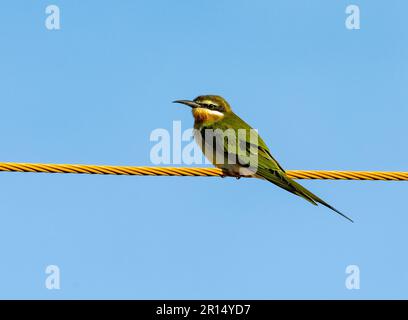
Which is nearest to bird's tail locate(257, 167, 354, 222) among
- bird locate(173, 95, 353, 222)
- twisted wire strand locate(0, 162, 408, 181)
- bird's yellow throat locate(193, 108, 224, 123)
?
bird locate(173, 95, 353, 222)

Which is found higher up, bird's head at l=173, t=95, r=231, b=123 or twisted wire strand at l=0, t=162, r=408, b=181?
bird's head at l=173, t=95, r=231, b=123

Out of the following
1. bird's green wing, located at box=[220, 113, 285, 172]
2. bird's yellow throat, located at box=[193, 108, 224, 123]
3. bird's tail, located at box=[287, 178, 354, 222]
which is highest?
bird's yellow throat, located at box=[193, 108, 224, 123]

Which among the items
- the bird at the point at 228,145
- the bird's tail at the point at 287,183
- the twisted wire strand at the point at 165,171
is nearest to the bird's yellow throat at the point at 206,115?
the bird at the point at 228,145

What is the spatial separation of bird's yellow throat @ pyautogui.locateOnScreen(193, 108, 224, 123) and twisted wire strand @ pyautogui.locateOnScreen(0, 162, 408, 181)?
2284mm

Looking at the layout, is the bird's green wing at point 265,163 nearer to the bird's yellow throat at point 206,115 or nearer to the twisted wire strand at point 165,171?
the bird's yellow throat at point 206,115

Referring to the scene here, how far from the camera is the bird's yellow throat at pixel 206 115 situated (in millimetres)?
7656

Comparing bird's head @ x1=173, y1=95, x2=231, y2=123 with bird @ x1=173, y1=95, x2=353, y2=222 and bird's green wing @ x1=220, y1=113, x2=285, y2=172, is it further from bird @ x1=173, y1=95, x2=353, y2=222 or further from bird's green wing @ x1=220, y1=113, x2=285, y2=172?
bird's green wing @ x1=220, y1=113, x2=285, y2=172

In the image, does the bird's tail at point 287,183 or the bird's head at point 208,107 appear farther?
the bird's head at point 208,107

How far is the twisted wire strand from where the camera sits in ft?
15.9

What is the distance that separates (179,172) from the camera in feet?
16.6

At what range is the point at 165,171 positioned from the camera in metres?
5.01

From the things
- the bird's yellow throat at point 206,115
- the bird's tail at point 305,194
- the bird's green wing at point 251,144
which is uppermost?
the bird's yellow throat at point 206,115
